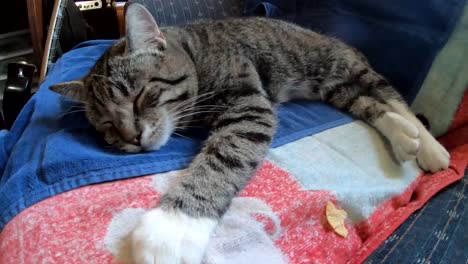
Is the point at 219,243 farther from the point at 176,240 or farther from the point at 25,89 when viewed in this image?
the point at 25,89

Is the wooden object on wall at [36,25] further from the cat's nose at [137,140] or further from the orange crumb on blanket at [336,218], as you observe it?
the orange crumb on blanket at [336,218]

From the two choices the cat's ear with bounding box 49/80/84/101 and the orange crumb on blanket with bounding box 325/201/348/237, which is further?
the cat's ear with bounding box 49/80/84/101

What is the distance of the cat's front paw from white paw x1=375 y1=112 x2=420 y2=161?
0.57 metres

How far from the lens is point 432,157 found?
1033mm

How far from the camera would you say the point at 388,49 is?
1283 millimetres

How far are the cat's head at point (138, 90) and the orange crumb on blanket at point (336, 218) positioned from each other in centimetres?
42

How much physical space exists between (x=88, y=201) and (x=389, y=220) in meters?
0.64

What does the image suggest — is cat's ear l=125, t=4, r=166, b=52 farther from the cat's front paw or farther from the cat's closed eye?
the cat's front paw

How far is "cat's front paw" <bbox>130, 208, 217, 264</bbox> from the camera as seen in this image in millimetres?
636

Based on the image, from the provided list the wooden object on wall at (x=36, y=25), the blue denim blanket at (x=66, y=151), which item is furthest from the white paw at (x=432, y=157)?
the wooden object on wall at (x=36, y=25)

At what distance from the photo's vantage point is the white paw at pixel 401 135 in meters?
0.99

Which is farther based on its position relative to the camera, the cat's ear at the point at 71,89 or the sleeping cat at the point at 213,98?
the cat's ear at the point at 71,89

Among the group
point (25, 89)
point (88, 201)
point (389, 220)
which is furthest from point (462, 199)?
point (25, 89)

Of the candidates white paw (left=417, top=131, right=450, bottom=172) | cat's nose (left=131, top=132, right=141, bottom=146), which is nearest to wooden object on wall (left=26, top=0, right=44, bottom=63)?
cat's nose (left=131, top=132, right=141, bottom=146)
